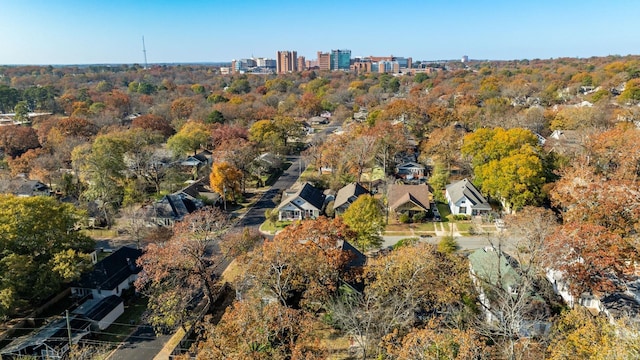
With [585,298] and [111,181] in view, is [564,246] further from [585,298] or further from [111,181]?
[111,181]

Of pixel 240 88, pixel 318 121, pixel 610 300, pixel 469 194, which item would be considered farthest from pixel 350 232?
pixel 240 88

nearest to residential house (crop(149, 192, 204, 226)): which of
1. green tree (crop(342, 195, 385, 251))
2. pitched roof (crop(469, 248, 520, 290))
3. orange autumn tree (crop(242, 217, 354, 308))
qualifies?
green tree (crop(342, 195, 385, 251))

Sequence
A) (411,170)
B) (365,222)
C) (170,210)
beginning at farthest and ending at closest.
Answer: (411,170), (170,210), (365,222)

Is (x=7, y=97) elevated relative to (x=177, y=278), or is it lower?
elevated

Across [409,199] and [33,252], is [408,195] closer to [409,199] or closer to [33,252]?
[409,199]

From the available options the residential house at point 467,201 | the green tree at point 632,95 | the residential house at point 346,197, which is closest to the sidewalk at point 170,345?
the residential house at point 346,197

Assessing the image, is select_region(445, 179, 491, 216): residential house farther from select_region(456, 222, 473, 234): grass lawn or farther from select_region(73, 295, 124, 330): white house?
select_region(73, 295, 124, 330): white house
